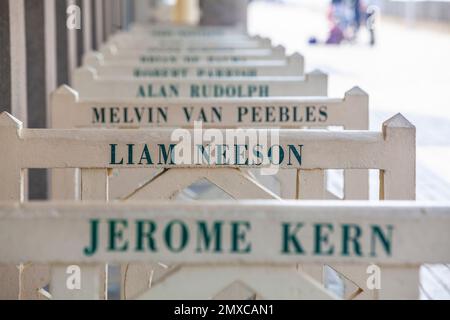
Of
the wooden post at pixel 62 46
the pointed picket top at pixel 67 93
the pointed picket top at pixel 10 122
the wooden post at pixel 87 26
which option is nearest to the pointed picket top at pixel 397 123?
the pointed picket top at pixel 10 122

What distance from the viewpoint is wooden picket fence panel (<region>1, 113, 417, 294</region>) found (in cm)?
309

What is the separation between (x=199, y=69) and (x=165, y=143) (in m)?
2.78

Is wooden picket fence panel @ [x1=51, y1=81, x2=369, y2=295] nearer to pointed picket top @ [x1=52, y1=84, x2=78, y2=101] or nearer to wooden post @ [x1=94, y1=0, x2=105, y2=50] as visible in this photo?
pointed picket top @ [x1=52, y1=84, x2=78, y2=101]

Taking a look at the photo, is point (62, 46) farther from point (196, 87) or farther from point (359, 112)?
point (359, 112)

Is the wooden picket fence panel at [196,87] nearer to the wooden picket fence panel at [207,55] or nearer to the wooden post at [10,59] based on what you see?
the wooden post at [10,59]

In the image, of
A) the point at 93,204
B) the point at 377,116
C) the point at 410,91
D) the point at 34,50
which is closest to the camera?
the point at 93,204

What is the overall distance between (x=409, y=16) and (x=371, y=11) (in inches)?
347

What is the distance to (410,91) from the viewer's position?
14562mm

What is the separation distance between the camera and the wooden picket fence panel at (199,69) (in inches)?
224

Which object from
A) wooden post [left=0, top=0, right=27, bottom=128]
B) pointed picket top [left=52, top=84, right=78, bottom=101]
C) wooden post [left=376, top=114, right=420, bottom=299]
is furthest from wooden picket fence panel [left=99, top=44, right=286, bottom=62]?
wooden post [left=376, top=114, right=420, bottom=299]

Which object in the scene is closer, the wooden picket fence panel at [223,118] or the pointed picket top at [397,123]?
the pointed picket top at [397,123]

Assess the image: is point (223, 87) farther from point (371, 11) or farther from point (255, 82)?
point (371, 11)

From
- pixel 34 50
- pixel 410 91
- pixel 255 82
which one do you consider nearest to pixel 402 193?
pixel 255 82

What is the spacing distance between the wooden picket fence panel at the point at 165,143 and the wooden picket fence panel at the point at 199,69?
2.56 m
